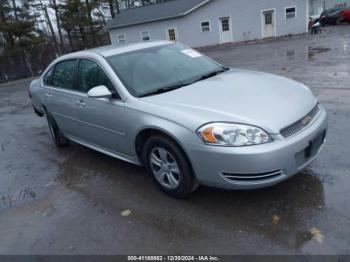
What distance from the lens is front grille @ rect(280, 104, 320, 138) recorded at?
3.03m

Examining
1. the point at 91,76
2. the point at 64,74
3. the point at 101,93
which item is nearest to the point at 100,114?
the point at 101,93

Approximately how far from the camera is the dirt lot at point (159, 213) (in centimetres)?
291

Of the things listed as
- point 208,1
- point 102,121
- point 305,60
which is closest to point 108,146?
point 102,121

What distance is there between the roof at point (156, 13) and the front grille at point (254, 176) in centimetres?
2763

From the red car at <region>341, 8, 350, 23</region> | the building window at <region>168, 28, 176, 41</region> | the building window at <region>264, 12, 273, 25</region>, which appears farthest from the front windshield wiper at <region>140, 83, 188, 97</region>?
the red car at <region>341, 8, 350, 23</region>

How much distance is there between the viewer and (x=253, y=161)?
2.89 metres

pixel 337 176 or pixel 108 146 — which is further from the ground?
pixel 108 146

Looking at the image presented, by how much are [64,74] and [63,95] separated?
1.16ft

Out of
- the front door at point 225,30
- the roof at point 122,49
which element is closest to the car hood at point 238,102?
the roof at point 122,49

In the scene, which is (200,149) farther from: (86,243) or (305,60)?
(305,60)

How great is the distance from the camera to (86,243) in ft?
10.2

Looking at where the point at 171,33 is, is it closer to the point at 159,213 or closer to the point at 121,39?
the point at 121,39

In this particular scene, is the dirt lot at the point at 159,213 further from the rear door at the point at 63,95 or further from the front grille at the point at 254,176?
the rear door at the point at 63,95

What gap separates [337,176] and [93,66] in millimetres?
3230
